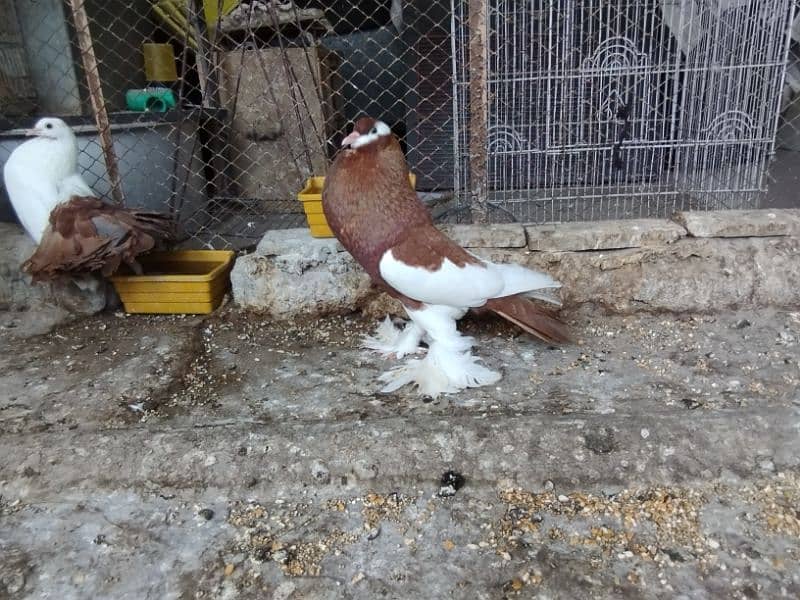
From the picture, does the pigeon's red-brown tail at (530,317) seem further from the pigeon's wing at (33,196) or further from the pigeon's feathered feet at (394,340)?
the pigeon's wing at (33,196)

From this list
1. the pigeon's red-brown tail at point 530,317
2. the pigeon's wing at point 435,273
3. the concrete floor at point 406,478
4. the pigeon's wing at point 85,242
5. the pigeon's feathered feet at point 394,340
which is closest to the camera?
the concrete floor at point 406,478

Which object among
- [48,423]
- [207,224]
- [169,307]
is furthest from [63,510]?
[207,224]

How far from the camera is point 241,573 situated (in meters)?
1.31

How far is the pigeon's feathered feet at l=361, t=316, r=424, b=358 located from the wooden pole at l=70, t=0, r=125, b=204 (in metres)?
1.36

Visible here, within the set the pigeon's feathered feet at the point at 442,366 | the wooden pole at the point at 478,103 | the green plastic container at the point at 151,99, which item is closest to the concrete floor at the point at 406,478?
the pigeon's feathered feet at the point at 442,366

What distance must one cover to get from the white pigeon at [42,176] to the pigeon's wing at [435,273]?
4.71 ft

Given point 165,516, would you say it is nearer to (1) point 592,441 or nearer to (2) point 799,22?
(1) point 592,441

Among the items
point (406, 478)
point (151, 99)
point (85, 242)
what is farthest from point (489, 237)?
point (151, 99)

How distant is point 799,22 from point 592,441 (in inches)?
123

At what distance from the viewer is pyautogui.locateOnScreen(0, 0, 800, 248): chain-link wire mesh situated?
2854mm

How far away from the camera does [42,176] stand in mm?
2418

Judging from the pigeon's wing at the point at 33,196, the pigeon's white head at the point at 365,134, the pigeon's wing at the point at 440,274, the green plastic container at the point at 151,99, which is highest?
the pigeon's white head at the point at 365,134

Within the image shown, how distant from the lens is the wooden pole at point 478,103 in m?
2.30

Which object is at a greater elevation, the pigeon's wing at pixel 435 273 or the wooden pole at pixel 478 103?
the wooden pole at pixel 478 103
